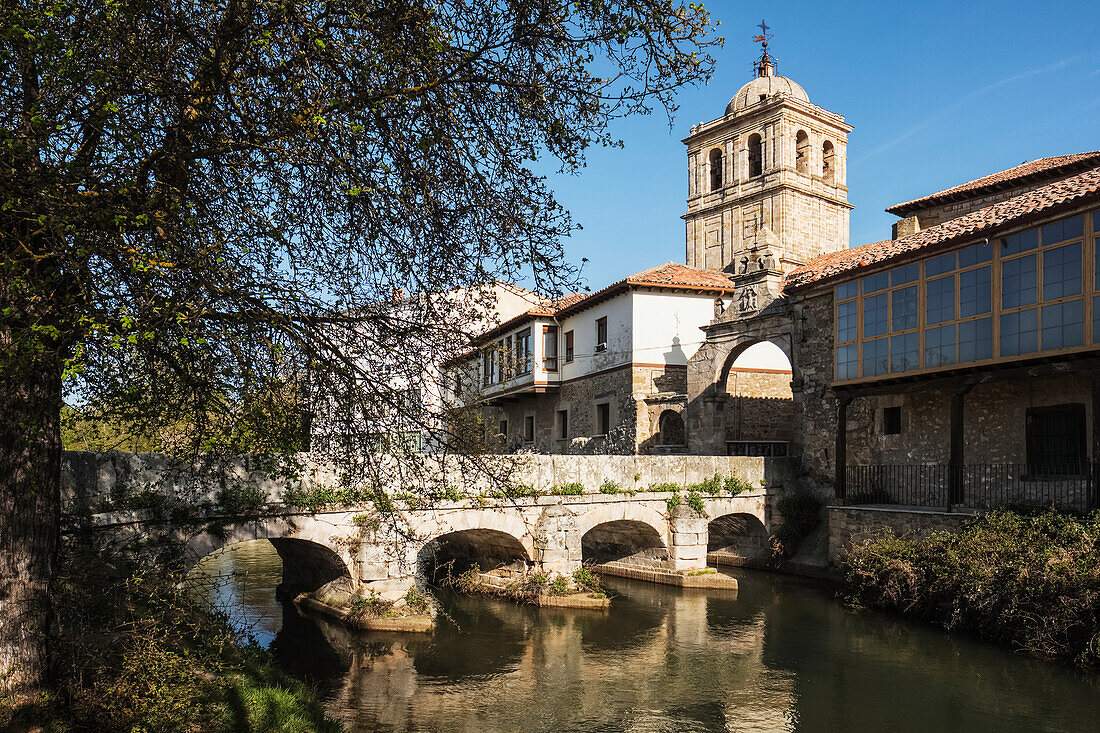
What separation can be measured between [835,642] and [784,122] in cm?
2801

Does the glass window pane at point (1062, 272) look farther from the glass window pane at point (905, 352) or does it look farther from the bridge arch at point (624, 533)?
the bridge arch at point (624, 533)

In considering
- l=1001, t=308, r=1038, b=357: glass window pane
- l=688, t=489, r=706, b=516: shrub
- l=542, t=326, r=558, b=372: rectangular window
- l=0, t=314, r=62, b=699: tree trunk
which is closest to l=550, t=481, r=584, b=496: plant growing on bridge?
l=688, t=489, r=706, b=516: shrub

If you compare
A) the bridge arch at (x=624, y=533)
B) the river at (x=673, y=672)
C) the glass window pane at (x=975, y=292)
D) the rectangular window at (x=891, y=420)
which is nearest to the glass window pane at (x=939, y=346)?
the glass window pane at (x=975, y=292)

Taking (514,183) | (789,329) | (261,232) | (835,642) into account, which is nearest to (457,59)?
(514,183)

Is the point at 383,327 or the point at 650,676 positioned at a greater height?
the point at 383,327

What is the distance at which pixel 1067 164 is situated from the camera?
62.1ft

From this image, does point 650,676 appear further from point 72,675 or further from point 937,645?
point 72,675

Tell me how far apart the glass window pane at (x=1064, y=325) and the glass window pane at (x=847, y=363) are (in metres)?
4.52

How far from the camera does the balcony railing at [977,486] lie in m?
14.5

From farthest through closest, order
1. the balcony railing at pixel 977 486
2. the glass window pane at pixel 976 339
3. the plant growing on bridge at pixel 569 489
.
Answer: the plant growing on bridge at pixel 569 489 < the glass window pane at pixel 976 339 < the balcony railing at pixel 977 486

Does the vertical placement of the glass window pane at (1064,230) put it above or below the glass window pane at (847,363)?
above

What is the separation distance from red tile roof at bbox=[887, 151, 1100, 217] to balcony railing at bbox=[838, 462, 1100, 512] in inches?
312

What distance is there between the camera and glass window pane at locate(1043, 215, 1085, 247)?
13.4 m

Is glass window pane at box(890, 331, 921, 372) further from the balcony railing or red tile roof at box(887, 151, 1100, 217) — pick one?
red tile roof at box(887, 151, 1100, 217)
